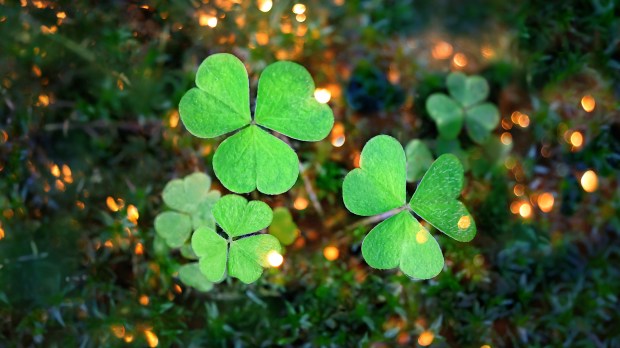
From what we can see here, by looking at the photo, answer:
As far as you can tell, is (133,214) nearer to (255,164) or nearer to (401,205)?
(255,164)

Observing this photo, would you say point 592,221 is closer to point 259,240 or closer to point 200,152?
point 259,240

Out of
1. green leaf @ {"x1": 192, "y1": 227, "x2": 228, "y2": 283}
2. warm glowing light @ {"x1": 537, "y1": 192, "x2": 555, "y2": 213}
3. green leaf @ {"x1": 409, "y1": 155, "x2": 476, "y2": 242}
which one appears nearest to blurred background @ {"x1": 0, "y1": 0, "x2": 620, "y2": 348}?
warm glowing light @ {"x1": 537, "y1": 192, "x2": 555, "y2": 213}

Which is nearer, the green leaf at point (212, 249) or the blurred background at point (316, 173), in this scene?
the green leaf at point (212, 249)

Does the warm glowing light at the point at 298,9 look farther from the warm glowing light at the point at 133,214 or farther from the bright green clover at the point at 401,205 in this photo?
the warm glowing light at the point at 133,214

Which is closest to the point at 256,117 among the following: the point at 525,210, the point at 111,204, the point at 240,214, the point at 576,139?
the point at 240,214

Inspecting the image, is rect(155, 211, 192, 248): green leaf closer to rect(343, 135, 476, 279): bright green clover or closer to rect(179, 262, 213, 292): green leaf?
rect(179, 262, 213, 292): green leaf

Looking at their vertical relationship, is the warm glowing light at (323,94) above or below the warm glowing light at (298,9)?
below

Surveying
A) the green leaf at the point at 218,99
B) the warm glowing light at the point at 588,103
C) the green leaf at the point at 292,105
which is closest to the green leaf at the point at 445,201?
the green leaf at the point at 292,105
